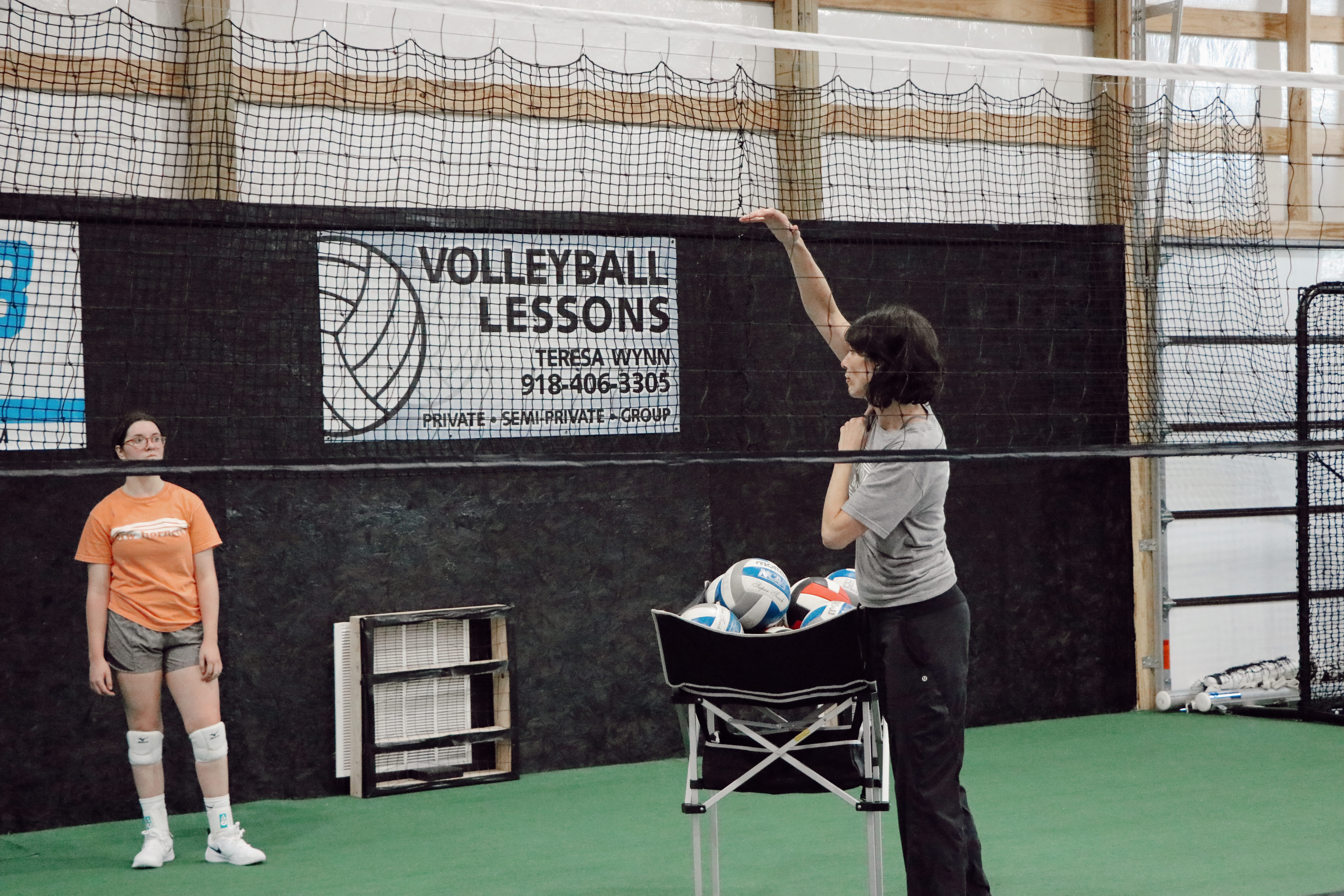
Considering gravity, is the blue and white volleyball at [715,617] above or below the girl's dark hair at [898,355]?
below

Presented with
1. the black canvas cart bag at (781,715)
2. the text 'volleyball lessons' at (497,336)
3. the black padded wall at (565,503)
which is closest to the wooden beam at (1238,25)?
the black padded wall at (565,503)

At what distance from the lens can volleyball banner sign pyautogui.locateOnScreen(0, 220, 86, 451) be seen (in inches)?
228

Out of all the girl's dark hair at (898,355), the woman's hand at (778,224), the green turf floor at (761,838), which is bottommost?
the green turf floor at (761,838)

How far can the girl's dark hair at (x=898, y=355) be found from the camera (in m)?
3.55

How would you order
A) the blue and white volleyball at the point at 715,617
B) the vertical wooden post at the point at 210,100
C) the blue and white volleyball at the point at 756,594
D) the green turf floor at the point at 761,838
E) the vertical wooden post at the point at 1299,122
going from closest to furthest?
1. the blue and white volleyball at the point at 715,617
2. the blue and white volleyball at the point at 756,594
3. the green turf floor at the point at 761,838
4. the vertical wooden post at the point at 210,100
5. the vertical wooden post at the point at 1299,122

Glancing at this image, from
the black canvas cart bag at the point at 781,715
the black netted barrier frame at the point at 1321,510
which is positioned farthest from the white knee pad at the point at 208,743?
the black netted barrier frame at the point at 1321,510

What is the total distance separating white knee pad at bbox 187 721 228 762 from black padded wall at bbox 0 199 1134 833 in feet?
2.88

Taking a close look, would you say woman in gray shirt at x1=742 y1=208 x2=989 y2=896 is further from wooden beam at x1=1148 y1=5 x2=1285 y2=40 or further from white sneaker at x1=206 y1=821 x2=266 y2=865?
wooden beam at x1=1148 y1=5 x2=1285 y2=40

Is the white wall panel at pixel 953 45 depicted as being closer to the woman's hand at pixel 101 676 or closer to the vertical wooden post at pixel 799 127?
the vertical wooden post at pixel 799 127

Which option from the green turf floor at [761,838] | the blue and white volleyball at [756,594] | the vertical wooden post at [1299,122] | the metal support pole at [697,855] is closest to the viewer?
the metal support pole at [697,855]

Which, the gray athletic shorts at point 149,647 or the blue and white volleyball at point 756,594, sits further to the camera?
the gray athletic shorts at point 149,647

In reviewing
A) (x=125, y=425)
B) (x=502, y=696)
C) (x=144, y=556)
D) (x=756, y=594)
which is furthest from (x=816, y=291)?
(x=502, y=696)

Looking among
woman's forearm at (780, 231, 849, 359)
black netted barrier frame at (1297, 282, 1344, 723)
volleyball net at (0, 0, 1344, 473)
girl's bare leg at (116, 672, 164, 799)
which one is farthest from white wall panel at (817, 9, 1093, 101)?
girl's bare leg at (116, 672, 164, 799)

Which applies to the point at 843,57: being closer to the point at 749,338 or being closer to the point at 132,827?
the point at 749,338
